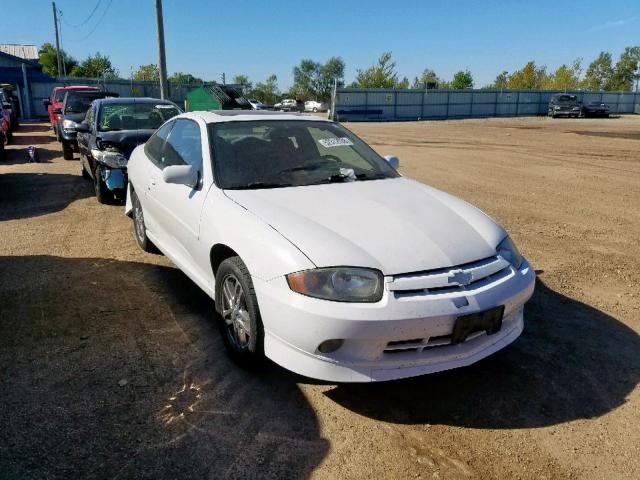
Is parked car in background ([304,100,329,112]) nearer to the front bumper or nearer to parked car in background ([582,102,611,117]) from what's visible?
parked car in background ([582,102,611,117])

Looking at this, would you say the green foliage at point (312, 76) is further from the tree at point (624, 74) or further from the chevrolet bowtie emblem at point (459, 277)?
the chevrolet bowtie emblem at point (459, 277)

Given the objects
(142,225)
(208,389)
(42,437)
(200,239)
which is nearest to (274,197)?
(200,239)

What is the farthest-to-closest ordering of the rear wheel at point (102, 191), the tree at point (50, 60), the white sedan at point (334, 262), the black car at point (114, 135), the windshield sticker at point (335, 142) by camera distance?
the tree at point (50, 60) → the rear wheel at point (102, 191) → the black car at point (114, 135) → the windshield sticker at point (335, 142) → the white sedan at point (334, 262)

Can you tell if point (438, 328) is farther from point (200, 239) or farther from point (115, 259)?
point (115, 259)

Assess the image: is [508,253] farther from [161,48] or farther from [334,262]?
[161,48]

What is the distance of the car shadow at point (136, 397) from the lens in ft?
7.88

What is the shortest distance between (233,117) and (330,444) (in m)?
2.69

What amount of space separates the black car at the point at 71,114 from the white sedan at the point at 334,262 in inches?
383

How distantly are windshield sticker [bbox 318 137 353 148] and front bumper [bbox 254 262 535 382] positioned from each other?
1789 millimetres

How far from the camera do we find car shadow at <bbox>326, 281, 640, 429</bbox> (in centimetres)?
281

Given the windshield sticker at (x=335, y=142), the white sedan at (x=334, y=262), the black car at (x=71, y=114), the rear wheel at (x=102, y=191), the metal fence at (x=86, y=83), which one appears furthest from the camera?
the metal fence at (x=86, y=83)

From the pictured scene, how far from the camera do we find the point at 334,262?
2.57 meters

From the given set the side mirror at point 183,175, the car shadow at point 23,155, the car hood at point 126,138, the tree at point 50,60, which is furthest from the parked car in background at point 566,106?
the tree at point 50,60

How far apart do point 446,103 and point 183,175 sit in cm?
4447
